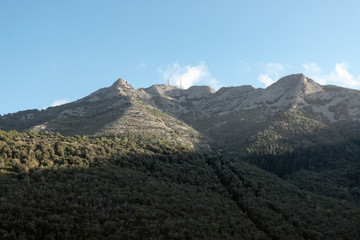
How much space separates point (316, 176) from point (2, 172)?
119927 millimetres

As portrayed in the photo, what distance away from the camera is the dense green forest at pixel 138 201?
3266 cm

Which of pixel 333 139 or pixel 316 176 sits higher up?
pixel 333 139

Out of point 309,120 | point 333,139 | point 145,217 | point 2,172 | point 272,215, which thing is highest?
point 309,120

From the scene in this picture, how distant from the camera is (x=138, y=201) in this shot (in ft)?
149

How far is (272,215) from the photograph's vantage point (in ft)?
181

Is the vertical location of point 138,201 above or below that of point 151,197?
below

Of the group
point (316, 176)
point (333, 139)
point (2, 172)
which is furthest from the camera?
point (333, 139)

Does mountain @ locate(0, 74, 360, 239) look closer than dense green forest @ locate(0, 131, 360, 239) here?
No

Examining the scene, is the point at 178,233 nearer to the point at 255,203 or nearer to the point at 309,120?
the point at 255,203

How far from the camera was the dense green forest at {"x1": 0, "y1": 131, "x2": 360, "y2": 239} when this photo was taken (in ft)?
107

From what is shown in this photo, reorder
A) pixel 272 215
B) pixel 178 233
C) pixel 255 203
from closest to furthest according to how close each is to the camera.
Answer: pixel 178 233, pixel 272 215, pixel 255 203

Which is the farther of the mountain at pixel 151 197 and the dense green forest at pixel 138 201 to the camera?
the mountain at pixel 151 197

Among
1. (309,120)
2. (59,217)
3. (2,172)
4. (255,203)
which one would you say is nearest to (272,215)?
(255,203)

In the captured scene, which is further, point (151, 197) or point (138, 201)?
point (151, 197)
